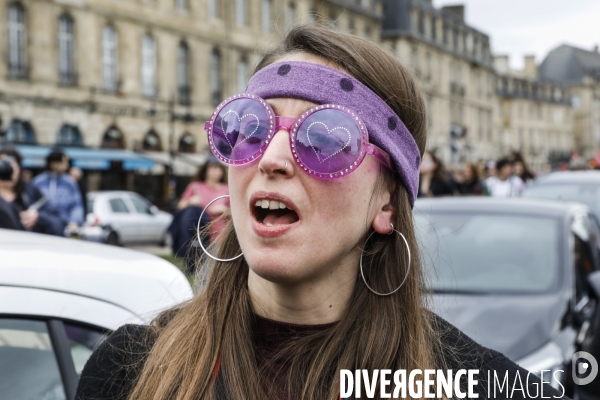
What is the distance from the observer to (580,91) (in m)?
93.3

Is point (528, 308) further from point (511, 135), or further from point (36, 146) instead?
point (511, 135)

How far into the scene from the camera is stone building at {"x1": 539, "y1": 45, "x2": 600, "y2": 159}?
8694 centimetres

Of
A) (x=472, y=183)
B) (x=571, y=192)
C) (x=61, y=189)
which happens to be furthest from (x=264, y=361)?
(x=472, y=183)

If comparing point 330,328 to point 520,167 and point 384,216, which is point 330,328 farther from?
point 520,167

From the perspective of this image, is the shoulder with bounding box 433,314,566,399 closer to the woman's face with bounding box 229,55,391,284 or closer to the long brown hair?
the long brown hair

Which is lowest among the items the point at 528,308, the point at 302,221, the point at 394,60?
the point at 528,308

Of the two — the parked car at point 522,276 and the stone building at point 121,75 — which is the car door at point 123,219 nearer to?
the stone building at point 121,75

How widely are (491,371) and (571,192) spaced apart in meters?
8.47

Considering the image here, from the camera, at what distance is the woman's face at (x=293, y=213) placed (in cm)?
173

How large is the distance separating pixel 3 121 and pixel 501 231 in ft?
81.5

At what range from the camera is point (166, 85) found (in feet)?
115

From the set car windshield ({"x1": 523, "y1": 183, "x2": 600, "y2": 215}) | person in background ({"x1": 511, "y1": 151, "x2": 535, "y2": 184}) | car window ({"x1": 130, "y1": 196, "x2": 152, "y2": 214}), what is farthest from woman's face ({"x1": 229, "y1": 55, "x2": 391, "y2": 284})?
car window ({"x1": 130, "y1": 196, "x2": 152, "y2": 214})

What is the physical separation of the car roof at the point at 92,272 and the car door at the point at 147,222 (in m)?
20.2

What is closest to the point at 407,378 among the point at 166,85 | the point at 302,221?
the point at 302,221
